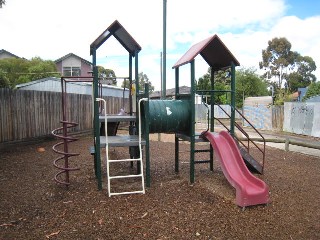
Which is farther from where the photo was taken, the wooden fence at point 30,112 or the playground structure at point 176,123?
the wooden fence at point 30,112

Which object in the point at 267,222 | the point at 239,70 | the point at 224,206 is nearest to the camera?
the point at 267,222

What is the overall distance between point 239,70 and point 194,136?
161 feet

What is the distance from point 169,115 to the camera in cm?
672

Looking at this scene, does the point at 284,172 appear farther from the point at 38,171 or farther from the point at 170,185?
the point at 38,171

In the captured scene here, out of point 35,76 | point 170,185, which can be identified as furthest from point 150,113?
point 35,76

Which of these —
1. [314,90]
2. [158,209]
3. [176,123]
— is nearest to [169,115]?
[176,123]

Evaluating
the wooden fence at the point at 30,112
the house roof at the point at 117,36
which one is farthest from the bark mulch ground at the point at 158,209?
the house roof at the point at 117,36

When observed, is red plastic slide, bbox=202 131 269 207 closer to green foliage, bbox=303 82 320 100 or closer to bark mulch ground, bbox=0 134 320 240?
bark mulch ground, bbox=0 134 320 240

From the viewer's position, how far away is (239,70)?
53.2m

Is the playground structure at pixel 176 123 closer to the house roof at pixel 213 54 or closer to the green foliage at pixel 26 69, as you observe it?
the house roof at pixel 213 54

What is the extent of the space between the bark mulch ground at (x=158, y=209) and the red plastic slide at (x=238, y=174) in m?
0.18

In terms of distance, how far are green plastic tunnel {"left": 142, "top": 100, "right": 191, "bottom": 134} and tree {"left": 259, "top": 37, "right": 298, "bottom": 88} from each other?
5189cm

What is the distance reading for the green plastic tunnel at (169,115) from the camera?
6645 millimetres

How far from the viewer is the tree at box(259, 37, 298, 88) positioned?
53469 mm
